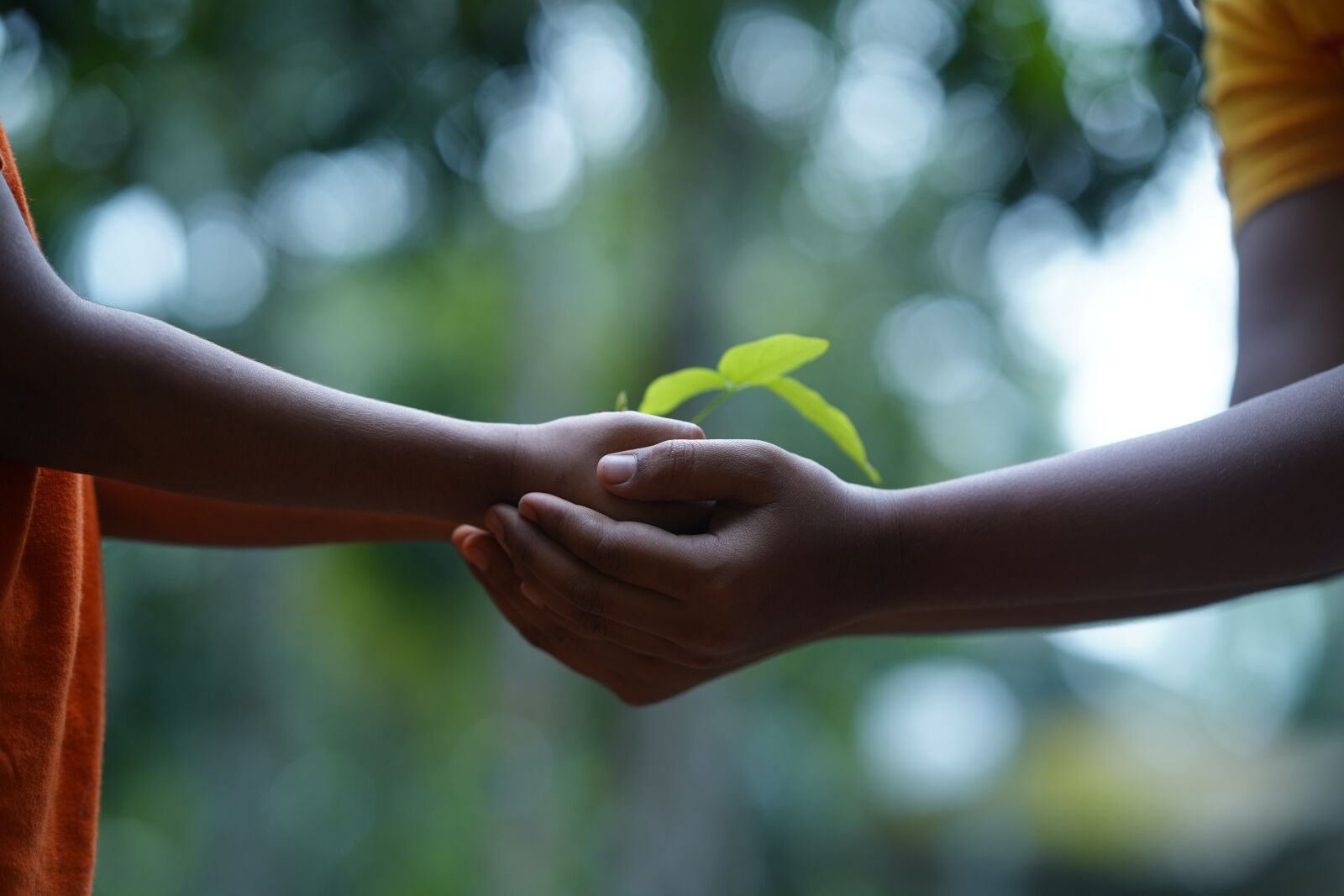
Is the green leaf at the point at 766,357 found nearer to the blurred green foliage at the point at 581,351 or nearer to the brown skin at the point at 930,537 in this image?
the brown skin at the point at 930,537

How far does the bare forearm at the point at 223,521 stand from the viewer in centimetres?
106

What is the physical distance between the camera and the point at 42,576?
31.7 inches

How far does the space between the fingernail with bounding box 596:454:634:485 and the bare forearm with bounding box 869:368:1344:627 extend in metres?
0.23

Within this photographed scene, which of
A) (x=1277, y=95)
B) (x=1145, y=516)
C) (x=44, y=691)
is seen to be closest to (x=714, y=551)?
(x=1145, y=516)

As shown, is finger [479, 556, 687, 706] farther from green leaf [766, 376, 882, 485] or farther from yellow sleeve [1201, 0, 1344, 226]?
yellow sleeve [1201, 0, 1344, 226]

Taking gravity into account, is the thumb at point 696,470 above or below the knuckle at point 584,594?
above

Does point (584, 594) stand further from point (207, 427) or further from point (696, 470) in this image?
point (207, 427)

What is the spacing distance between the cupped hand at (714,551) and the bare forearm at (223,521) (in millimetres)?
218

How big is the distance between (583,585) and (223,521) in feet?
1.36

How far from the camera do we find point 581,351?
5980 mm

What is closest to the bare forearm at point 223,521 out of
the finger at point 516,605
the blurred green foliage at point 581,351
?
the finger at point 516,605

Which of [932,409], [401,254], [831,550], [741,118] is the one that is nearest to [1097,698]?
[932,409]

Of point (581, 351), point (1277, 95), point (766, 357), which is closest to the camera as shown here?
point (766, 357)

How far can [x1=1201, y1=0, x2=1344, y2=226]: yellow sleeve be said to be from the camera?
114 centimetres
